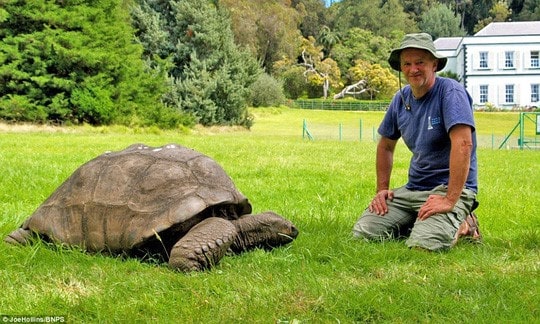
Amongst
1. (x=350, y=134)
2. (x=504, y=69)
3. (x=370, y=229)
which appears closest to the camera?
(x=370, y=229)

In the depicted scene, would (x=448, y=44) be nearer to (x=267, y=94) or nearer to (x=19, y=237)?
(x=267, y=94)

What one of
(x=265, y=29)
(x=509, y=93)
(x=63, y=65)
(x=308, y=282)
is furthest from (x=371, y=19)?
(x=308, y=282)

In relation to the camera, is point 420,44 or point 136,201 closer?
point 136,201

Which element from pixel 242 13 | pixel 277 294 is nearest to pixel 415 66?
pixel 277 294

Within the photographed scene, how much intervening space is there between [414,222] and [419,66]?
1.33 m

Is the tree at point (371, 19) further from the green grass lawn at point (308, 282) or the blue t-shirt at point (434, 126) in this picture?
the green grass lawn at point (308, 282)

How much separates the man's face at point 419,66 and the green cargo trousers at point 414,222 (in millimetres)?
852

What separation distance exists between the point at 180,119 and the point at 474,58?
3877 cm

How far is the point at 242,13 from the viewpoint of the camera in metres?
60.0

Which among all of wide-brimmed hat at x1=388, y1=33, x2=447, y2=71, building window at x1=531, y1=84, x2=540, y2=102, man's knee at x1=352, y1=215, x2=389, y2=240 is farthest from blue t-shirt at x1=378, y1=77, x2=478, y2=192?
building window at x1=531, y1=84, x2=540, y2=102

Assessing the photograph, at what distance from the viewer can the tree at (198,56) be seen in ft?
111

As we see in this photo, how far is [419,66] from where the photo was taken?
4.69m

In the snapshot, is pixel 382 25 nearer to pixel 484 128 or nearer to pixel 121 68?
pixel 484 128

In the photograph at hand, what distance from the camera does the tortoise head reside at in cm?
420
